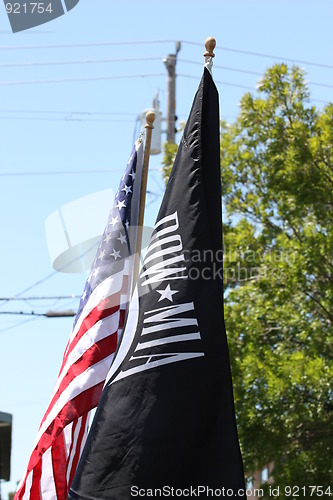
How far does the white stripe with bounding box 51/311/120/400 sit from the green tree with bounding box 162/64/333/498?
5603mm

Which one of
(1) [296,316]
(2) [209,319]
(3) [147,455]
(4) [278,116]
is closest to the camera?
(3) [147,455]

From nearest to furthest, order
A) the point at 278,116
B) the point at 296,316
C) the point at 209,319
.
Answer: the point at 209,319 < the point at 296,316 < the point at 278,116

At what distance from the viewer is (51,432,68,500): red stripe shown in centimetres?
705

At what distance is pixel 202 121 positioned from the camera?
6.34m

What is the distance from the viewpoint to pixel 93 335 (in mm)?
7379

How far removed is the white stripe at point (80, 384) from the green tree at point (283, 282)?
5648mm

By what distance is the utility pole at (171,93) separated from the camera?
61.6 feet

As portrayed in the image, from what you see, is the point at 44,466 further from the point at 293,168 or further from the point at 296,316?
the point at 293,168

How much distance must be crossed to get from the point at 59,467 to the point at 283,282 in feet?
23.1

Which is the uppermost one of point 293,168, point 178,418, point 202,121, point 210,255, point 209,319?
point 293,168

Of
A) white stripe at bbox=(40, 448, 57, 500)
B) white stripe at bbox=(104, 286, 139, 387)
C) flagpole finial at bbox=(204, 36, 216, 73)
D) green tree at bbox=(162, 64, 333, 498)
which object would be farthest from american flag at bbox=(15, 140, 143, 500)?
green tree at bbox=(162, 64, 333, 498)

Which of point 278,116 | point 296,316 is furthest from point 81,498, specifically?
point 278,116

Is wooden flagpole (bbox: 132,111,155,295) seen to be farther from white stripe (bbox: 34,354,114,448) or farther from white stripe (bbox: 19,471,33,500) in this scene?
white stripe (bbox: 19,471,33,500)

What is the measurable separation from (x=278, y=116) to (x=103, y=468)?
1027 centimetres
